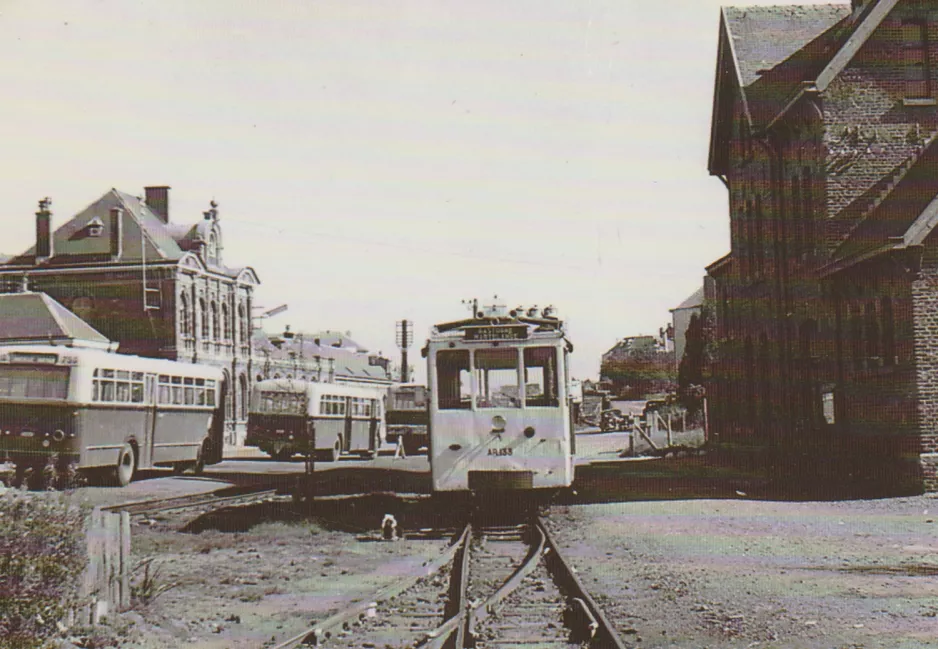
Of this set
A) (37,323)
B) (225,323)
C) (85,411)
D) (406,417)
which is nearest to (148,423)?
(85,411)

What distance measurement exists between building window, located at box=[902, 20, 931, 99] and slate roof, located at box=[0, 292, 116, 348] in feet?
146

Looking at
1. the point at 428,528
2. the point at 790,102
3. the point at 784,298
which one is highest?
the point at 790,102

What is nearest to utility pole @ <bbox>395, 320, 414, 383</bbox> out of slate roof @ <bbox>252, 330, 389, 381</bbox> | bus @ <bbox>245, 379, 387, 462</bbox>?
slate roof @ <bbox>252, 330, 389, 381</bbox>

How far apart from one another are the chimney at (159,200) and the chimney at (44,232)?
6.98 m

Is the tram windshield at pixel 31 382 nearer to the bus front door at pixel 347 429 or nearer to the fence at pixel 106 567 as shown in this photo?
the fence at pixel 106 567

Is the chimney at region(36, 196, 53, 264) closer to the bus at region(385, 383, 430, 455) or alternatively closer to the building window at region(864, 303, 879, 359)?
the bus at region(385, 383, 430, 455)

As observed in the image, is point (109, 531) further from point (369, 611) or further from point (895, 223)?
point (895, 223)

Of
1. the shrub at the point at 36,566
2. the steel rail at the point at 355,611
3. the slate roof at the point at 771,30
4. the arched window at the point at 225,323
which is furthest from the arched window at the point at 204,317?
the shrub at the point at 36,566

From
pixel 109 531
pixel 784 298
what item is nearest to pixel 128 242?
pixel 784 298

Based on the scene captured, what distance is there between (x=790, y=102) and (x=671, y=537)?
37.9 feet

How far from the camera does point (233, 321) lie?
72875 mm

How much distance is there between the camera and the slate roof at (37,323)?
57125 millimetres

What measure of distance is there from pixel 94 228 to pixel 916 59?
53430mm

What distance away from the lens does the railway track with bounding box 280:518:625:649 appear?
8.46 meters
